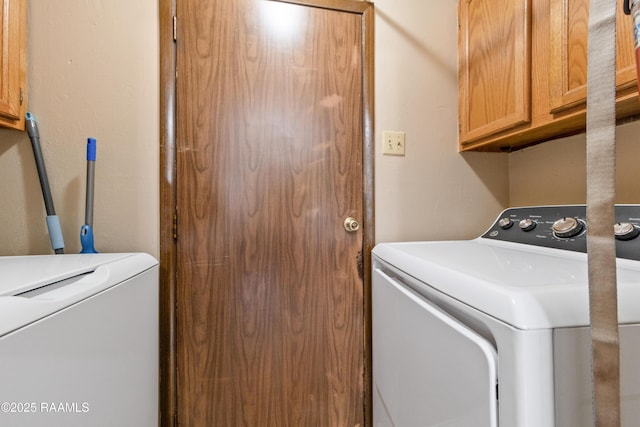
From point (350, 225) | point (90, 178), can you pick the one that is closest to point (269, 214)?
point (350, 225)

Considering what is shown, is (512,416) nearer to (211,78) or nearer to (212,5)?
(211,78)

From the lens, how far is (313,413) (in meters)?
1.21

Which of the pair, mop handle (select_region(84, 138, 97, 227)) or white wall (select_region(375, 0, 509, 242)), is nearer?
mop handle (select_region(84, 138, 97, 227))

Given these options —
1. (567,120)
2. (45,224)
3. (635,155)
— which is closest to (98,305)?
(45,224)

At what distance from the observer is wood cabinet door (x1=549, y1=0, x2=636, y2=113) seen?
769 mm

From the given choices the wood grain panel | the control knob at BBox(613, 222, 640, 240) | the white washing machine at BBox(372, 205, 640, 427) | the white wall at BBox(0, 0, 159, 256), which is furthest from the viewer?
the wood grain panel

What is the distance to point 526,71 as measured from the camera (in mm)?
968

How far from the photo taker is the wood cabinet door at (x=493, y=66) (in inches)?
38.8

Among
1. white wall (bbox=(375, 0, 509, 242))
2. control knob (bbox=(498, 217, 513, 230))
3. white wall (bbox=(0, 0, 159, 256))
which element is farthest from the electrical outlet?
white wall (bbox=(0, 0, 159, 256))

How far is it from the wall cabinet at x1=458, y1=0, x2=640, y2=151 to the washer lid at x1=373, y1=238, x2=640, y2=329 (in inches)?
18.1

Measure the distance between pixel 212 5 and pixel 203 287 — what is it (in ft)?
3.72

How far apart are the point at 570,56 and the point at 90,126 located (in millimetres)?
1605

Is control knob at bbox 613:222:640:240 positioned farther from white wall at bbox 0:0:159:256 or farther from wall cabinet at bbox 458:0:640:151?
white wall at bbox 0:0:159:256

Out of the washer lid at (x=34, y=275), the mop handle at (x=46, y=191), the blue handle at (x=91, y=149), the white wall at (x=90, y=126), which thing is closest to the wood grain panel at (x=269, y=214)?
the white wall at (x=90, y=126)
